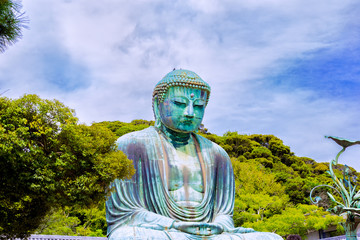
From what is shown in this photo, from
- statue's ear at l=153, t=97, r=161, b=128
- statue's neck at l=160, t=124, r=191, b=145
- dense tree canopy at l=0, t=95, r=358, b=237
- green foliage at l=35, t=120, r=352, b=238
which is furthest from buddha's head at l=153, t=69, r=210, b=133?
green foliage at l=35, t=120, r=352, b=238

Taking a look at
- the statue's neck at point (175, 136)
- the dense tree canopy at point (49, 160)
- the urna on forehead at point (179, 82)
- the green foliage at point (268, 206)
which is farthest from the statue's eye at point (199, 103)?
the green foliage at point (268, 206)

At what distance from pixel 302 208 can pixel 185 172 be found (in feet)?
46.4

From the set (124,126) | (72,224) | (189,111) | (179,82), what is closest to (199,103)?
(189,111)

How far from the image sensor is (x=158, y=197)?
8844 mm

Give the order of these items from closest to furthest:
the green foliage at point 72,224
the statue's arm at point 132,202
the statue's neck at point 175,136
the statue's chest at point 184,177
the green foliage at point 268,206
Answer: the statue's arm at point 132,202 → the statue's chest at point 184,177 → the statue's neck at point 175,136 → the green foliage at point 72,224 → the green foliage at point 268,206

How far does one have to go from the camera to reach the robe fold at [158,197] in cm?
813

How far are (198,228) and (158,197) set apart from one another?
1094 mm

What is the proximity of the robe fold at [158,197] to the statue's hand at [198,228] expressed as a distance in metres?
0.09

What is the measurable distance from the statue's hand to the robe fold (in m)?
0.09

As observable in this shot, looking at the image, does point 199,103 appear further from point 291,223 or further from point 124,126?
point 124,126

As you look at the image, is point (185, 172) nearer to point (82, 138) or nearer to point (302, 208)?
point (82, 138)

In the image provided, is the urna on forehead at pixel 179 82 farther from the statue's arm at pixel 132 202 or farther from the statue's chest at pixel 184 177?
the statue's chest at pixel 184 177

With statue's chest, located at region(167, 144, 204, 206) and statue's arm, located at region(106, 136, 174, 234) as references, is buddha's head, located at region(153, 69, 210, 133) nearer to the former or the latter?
statue's chest, located at region(167, 144, 204, 206)

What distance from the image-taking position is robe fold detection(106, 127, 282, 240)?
26.7 feet
